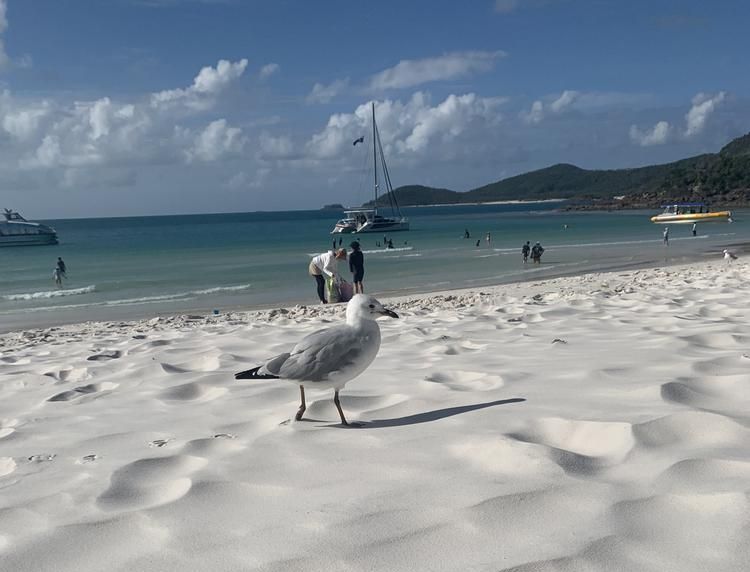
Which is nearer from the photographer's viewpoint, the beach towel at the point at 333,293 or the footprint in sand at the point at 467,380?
the footprint in sand at the point at 467,380

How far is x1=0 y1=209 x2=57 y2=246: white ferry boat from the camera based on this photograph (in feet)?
195

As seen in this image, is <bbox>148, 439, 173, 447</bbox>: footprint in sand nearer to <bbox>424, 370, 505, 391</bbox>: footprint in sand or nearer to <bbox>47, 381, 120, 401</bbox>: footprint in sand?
<bbox>47, 381, 120, 401</bbox>: footprint in sand

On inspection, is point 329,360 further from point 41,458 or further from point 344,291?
point 344,291

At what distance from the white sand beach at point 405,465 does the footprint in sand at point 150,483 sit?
0.01 metres

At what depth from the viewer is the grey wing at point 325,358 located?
11.8 ft

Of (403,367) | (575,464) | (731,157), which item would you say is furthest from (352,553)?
(731,157)

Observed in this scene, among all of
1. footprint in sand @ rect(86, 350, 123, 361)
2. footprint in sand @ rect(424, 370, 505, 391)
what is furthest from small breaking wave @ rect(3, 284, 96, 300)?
footprint in sand @ rect(424, 370, 505, 391)

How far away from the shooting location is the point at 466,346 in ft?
19.3

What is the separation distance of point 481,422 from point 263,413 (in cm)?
131

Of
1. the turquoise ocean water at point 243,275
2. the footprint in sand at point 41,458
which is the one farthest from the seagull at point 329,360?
the turquoise ocean water at point 243,275

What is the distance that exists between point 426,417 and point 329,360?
579 mm

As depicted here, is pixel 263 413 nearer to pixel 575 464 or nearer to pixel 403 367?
pixel 403 367

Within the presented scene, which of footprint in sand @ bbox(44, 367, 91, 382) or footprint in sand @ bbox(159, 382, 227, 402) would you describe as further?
footprint in sand @ bbox(44, 367, 91, 382)

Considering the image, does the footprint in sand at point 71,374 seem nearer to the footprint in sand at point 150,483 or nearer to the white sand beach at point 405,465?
the white sand beach at point 405,465
